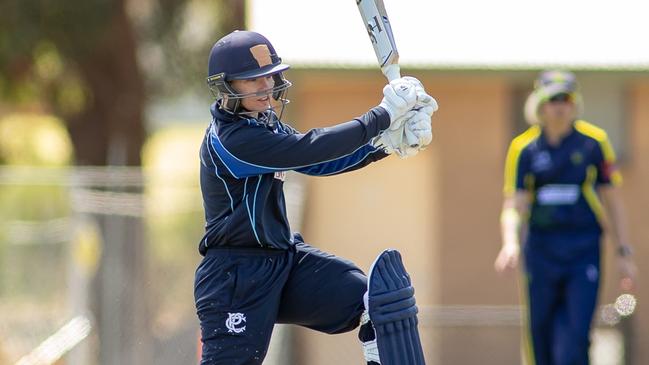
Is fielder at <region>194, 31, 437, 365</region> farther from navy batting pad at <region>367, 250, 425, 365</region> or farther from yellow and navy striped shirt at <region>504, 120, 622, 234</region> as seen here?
yellow and navy striped shirt at <region>504, 120, 622, 234</region>

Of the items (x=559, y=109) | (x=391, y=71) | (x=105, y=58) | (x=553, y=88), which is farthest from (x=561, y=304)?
(x=105, y=58)

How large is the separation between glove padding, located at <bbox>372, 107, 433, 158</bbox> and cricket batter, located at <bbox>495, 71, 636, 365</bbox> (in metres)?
2.46

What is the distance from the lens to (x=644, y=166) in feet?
33.5

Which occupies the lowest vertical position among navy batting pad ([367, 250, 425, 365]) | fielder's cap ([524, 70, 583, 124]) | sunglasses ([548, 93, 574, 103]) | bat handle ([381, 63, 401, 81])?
navy batting pad ([367, 250, 425, 365])

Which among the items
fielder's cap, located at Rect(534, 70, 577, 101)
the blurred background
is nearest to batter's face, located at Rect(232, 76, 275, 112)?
fielder's cap, located at Rect(534, 70, 577, 101)

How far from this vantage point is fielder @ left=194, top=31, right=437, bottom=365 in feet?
16.9

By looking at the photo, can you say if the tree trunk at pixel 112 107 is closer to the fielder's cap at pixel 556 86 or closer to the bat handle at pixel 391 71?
the fielder's cap at pixel 556 86

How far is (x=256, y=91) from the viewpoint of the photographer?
5.24 metres

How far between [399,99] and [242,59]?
0.66 m

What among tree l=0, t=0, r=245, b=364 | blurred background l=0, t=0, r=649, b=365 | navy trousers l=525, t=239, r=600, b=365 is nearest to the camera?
navy trousers l=525, t=239, r=600, b=365

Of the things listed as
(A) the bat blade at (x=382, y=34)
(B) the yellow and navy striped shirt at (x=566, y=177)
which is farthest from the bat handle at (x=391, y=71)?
(B) the yellow and navy striped shirt at (x=566, y=177)

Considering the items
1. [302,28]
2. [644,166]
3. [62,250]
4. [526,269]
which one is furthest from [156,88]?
[526,269]

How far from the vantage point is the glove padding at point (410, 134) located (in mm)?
5285

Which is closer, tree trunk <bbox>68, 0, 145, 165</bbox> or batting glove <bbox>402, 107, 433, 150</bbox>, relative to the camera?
batting glove <bbox>402, 107, 433, 150</bbox>
